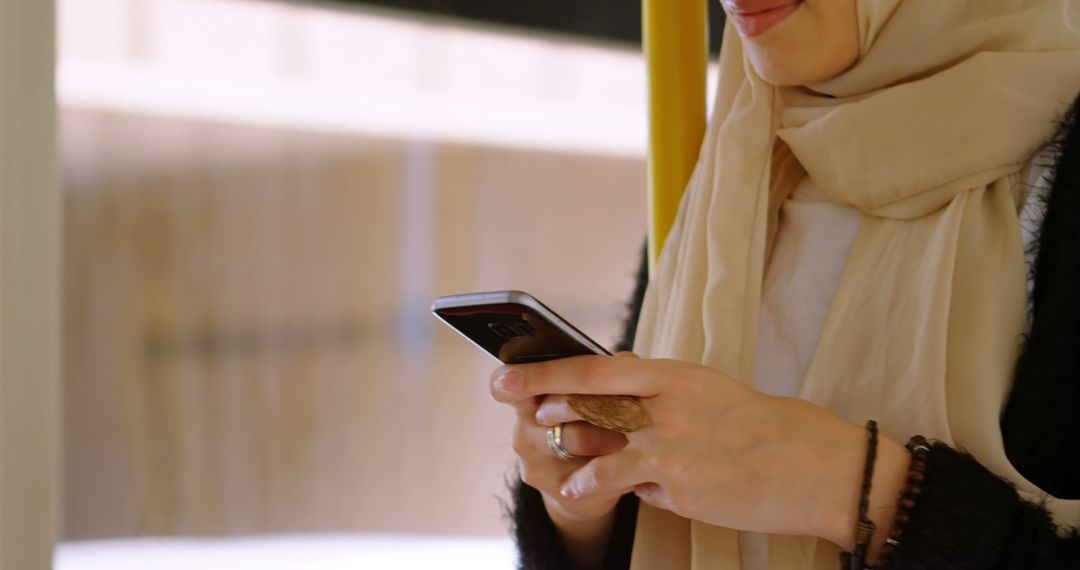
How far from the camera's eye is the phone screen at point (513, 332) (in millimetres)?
582

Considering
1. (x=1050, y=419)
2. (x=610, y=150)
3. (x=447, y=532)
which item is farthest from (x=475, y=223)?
(x=1050, y=419)

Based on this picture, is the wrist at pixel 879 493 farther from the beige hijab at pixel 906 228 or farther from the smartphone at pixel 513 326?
the smartphone at pixel 513 326

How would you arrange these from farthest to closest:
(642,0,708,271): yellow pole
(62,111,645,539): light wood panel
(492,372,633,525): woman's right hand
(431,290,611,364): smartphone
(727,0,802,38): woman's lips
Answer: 1. (62,111,645,539): light wood panel
2. (642,0,708,271): yellow pole
3. (727,0,802,38): woman's lips
4. (492,372,633,525): woman's right hand
5. (431,290,611,364): smartphone

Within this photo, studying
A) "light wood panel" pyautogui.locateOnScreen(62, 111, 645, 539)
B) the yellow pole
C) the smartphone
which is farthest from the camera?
"light wood panel" pyautogui.locateOnScreen(62, 111, 645, 539)

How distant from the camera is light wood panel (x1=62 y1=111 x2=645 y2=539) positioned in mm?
2434

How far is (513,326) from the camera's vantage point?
1.97 ft

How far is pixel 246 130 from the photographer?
2.70m

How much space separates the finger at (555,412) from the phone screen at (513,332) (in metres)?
0.03

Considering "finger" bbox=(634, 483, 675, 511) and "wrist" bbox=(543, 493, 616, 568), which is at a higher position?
"finger" bbox=(634, 483, 675, 511)

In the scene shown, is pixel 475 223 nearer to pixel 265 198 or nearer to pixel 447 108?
pixel 447 108

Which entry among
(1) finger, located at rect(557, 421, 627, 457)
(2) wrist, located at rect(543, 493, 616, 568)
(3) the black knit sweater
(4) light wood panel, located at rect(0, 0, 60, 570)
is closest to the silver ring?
(1) finger, located at rect(557, 421, 627, 457)

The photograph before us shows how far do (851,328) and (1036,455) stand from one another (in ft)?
0.52

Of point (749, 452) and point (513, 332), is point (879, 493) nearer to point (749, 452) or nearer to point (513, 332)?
point (749, 452)

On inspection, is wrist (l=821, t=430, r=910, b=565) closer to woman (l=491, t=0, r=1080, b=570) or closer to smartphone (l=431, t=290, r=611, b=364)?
woman (l=491, t=0, r=1080, b=570)
